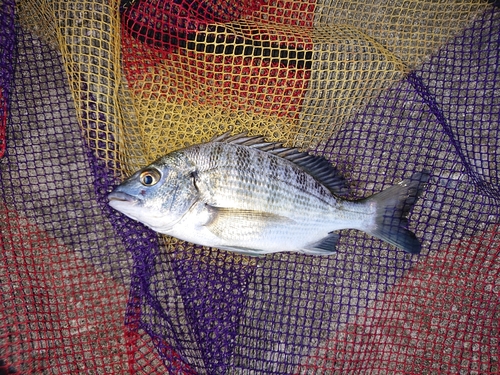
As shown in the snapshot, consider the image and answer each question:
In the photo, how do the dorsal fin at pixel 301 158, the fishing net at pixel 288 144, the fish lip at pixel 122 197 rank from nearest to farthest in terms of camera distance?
the fish lip at pixel 122 197
the dorsal fin at pixel 301 158
the fishing net at pixel 288 144

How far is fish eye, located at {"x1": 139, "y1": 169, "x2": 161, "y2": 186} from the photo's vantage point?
191 centimetres

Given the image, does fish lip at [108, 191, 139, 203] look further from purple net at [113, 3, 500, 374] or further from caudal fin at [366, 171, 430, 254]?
caudal fin at [366, 171, 430, 254]

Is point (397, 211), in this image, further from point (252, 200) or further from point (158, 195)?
point (158, 195)

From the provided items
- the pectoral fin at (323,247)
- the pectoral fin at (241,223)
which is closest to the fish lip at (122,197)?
the pectoral fin at (241,223)

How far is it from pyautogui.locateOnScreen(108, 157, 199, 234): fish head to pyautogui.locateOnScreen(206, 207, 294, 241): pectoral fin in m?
0.17

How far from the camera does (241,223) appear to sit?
1.96 metres

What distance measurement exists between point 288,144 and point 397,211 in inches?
32.5

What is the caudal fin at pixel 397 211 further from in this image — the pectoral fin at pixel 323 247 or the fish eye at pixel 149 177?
the fish eye at pixel 149 177

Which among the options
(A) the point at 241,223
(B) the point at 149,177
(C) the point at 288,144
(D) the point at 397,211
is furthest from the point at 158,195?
(D) the point at 397,211

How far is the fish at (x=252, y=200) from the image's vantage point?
191 centimetres


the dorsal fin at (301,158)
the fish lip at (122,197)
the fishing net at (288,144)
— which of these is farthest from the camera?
the fishing net at (288,144)

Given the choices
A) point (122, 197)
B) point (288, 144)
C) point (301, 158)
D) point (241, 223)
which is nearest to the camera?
point (122, 197)

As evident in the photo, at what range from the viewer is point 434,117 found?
8.61ft

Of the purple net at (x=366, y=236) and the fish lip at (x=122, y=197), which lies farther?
the purple net at (x=366, y=236)
